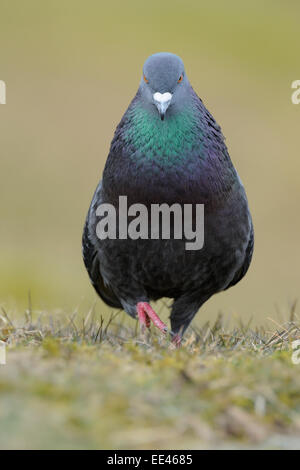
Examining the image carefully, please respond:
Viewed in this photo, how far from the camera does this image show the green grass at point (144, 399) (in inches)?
129

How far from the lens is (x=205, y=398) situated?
11.9 ft

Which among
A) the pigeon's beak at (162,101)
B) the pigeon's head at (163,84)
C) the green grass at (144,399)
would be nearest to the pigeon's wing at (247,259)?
the pigeon's head at (163,84)

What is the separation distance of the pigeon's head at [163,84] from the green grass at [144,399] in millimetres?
1963

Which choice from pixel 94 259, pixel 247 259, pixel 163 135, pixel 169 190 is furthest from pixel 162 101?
pixel 247 259

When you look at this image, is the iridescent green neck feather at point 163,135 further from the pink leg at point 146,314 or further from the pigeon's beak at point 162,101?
the pink leg at point 146,314

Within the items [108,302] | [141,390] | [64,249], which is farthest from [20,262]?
[141,390]

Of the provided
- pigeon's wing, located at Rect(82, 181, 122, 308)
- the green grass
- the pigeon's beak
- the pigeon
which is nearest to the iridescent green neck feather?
the pigeon

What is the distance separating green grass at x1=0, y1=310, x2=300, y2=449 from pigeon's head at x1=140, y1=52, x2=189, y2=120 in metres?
1.96

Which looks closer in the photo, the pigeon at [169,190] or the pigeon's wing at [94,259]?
the pigeon at [169,190]

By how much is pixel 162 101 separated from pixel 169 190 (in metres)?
0.63

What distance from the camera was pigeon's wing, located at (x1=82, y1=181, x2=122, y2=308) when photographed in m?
6.38

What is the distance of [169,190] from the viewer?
18.5ft

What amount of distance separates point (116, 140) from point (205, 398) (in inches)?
114

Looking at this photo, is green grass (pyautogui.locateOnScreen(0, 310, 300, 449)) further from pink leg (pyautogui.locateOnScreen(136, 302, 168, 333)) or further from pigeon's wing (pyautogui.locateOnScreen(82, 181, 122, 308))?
pigeon's wing (pyautogui.locateOnScreen(82, 181, 122, 308))
